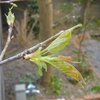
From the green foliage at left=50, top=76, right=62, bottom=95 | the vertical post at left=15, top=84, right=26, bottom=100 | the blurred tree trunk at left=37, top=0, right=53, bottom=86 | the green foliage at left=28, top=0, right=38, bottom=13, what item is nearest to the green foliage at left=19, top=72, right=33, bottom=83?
the green foliage at left=50, top=76, right=62, bottom=95

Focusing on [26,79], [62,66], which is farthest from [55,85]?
[62,66]

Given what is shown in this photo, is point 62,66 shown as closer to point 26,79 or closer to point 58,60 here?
point 58,60

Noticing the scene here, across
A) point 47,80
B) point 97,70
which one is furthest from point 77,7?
point 47,80

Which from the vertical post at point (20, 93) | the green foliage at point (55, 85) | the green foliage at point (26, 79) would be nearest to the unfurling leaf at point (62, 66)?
the vertical post at point (20, 93)

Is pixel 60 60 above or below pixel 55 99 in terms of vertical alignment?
above

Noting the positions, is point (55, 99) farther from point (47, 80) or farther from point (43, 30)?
point (43, 30)

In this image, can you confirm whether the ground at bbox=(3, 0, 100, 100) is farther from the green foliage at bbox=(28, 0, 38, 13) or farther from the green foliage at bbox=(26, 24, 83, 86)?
the green foliage at bbox=(26, 24, 83, 86)

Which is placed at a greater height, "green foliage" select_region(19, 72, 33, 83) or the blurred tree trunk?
the blurred tree trunk

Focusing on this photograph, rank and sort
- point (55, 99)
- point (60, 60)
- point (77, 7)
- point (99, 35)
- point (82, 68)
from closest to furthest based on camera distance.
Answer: point (60, 60)
point (55, 99)
point (82, 68)
point (99, 35)
point (77, 7)

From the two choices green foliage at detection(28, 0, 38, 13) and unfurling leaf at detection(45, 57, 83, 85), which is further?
green foliage at detection(28, 0, 38, 13)

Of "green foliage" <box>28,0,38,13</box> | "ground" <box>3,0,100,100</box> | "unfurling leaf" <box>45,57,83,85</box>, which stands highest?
"unfurling leaf" <box>45,57,83,85</box>

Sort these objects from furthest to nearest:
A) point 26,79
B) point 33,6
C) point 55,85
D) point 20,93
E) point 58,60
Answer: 1. point 33,6
2. point 26,79
3. point 55,85
4. point 20,93
5. point 58,60
